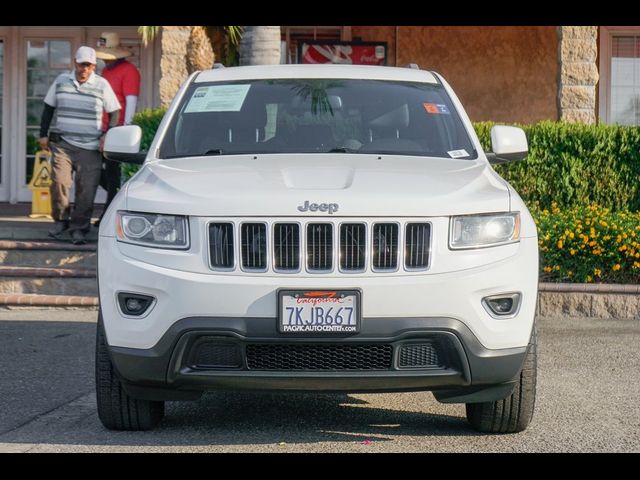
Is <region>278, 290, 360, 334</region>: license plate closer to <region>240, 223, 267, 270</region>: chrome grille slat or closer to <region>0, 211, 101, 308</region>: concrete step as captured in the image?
<region>240, 223, 267, 270</region>: chrome grille slat

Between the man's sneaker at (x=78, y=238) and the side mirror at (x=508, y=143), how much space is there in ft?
19.2

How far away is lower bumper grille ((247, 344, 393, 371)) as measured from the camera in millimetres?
4980

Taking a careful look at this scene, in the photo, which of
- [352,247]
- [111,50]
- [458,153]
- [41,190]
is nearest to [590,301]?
[458,153]

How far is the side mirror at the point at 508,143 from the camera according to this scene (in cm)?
625

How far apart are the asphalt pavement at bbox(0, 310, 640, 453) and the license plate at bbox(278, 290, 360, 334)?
2.03 ft

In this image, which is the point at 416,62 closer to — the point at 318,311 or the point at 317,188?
the point at 317,188

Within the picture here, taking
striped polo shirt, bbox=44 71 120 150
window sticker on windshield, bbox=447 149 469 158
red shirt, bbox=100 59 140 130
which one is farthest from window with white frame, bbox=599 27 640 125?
window sticker on windshield, bbox=447 149 469 158

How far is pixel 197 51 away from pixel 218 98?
7198 millimetres

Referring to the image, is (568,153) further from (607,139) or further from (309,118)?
(309,118)

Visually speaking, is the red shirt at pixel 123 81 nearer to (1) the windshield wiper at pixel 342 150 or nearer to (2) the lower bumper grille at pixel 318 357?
(1) the windshield wiper at pixel 342 150

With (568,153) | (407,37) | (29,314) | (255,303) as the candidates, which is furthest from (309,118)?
(407,37)

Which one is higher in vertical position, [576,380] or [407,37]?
[407,37]

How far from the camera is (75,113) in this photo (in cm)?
1130
